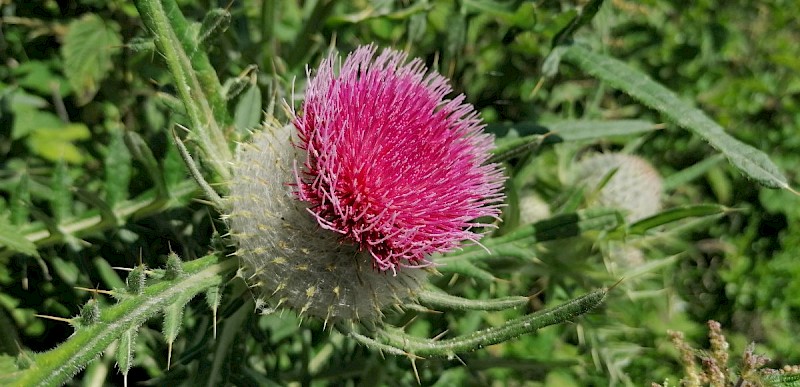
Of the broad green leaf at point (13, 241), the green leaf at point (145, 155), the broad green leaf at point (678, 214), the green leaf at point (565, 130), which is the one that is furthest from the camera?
the green leaf at point (565, 130)

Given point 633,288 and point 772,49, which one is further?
point 772,49

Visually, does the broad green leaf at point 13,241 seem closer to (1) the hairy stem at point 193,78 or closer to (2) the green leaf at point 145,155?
(2) the green leaf at point 145,155

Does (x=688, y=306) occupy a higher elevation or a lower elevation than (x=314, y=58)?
lower

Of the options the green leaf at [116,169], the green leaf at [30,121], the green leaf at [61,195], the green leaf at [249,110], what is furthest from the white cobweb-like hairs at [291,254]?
the green leaf at [30,121]

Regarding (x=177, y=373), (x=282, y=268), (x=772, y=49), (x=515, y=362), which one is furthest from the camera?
(x=772, y=49)

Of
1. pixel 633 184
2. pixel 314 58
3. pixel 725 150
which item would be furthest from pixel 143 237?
pixel 633 184

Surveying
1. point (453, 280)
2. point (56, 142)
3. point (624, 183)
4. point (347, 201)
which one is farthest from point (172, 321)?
point (624, 183)

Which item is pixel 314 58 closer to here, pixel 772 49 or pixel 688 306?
pixel 688 306
